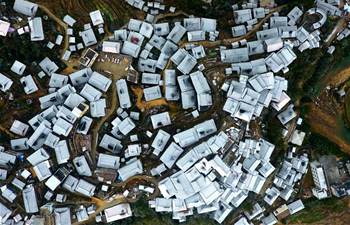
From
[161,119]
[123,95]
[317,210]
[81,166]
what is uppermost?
[123,95]

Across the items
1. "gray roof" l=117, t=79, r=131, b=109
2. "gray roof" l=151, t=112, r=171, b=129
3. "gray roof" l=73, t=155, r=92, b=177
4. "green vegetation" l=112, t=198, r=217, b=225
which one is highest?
"gray roof" l=117, t=79, r=131, b=109

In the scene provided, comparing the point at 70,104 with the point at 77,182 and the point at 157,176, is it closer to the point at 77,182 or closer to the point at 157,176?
the point at 77,182

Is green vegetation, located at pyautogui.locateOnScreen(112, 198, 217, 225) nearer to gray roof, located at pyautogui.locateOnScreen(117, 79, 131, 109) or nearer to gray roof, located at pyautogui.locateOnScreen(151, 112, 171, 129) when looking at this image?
gray roof, located at pyautogui.locateOnScreen(151, 112, 171, 129)

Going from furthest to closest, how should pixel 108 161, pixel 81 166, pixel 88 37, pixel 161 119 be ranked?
pixel 88 37 → pixel 161 119 → pixel 108 161 → pixel 81 166

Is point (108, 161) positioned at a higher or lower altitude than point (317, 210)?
higher

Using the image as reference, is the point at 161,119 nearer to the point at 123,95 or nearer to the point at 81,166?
the point at 123,95

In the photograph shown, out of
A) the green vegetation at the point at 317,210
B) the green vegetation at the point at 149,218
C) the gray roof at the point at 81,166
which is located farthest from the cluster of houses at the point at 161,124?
the green vegetation at the point at 317,210

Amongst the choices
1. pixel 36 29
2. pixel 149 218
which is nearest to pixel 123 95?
pixel 36 29

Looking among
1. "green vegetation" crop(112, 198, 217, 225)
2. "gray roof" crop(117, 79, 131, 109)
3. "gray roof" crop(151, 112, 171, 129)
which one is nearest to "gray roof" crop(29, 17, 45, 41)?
"gray roof" crop(117, 79, 131, 109)
